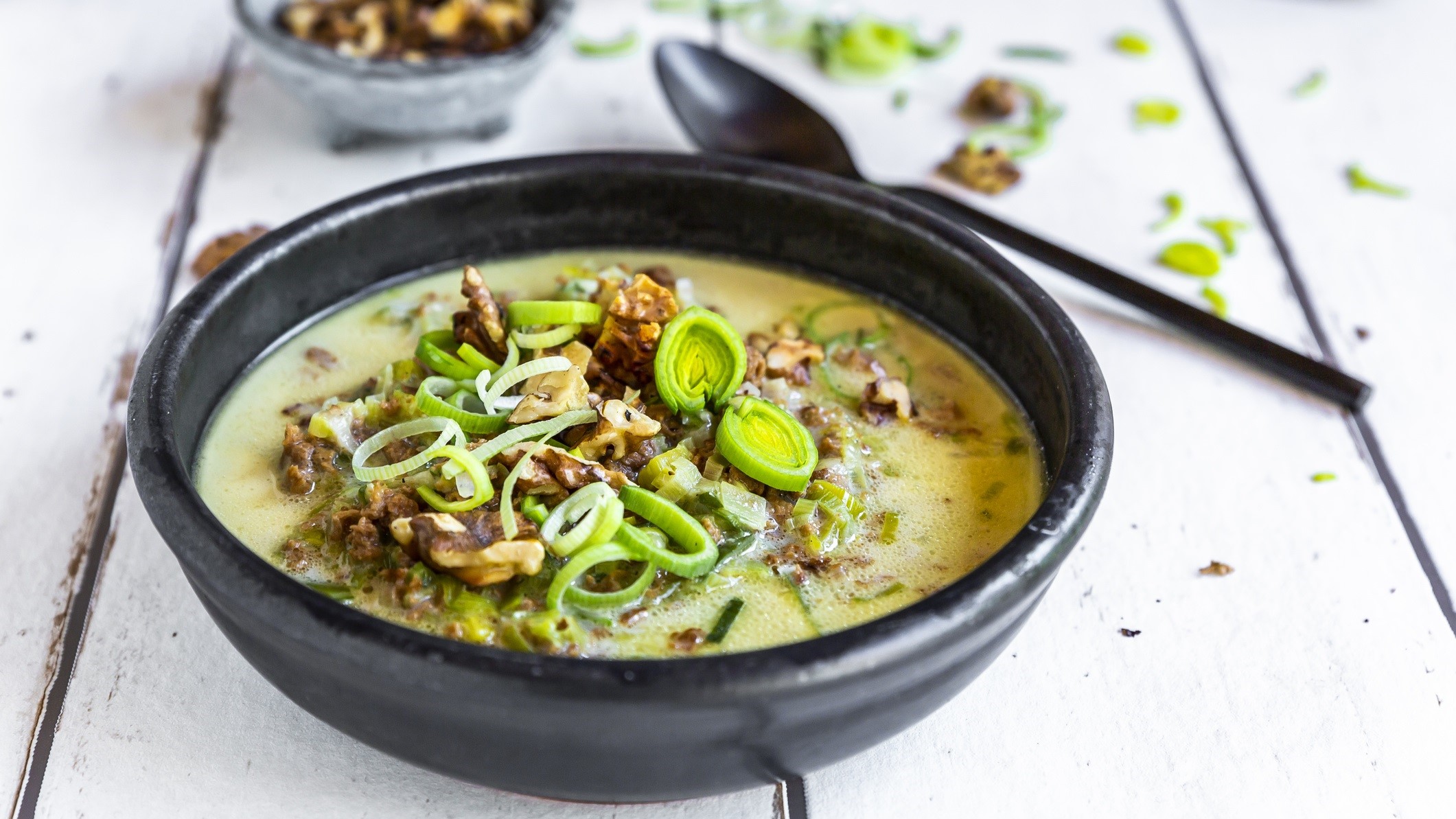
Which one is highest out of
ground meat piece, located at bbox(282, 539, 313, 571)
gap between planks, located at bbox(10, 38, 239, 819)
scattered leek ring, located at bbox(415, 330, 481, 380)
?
scattered leek ring, located at bbox(415, 330, 481, 380)

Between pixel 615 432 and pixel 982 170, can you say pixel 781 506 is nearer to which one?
→ pixel 615 432

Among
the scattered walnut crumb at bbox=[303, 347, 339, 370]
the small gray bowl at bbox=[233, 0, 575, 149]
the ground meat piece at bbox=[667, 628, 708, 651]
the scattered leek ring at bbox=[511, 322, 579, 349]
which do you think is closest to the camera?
the ground meat piece at bbox=[667, 628, 708, 651]

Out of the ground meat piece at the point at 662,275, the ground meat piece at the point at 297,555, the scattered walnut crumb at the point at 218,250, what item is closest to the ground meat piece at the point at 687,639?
the ground meat piece at the point at 297,555

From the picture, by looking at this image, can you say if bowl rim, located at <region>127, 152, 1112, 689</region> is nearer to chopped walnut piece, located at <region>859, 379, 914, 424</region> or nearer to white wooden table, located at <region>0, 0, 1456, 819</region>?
chopped walnut piece, located at <region>859, 379, 914, 424</region>

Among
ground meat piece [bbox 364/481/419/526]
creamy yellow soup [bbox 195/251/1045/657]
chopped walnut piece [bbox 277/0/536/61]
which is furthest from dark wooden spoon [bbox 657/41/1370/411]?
ground meat piece [bbox 364/481/419/526]

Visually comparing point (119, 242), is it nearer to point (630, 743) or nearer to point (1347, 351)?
point (630, 743)

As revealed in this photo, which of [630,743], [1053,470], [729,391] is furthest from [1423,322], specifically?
[630,743]

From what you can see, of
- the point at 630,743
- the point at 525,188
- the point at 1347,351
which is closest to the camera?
the point at 630,743
